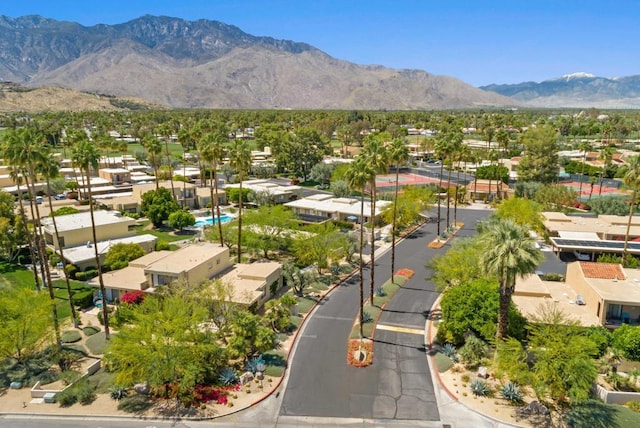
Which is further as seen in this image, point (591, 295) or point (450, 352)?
point (591, 295)

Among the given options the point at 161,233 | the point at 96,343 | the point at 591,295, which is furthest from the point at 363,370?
the point at 161,233

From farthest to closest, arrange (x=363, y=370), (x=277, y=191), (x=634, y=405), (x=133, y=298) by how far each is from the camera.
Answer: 1. (x=277, y=191)
2. (x=133, y=298)
3. (x=363, y=370)
4. (x=634, y=405)

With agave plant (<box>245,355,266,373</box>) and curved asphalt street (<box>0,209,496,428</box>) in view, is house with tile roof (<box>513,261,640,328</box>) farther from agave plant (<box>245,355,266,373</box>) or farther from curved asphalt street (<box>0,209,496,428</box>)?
agave plant (<box>245,355,266,373</box>)

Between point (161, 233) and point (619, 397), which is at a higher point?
point (161, 233)

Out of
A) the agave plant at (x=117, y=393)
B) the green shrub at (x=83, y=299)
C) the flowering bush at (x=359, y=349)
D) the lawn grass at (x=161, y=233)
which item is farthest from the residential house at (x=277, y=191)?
the agave plant at (x=117, y=393)

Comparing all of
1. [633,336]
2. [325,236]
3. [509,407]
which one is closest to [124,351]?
[509,407]

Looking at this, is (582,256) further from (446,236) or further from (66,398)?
(66,398)

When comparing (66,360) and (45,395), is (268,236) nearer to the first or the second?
(66,360)
